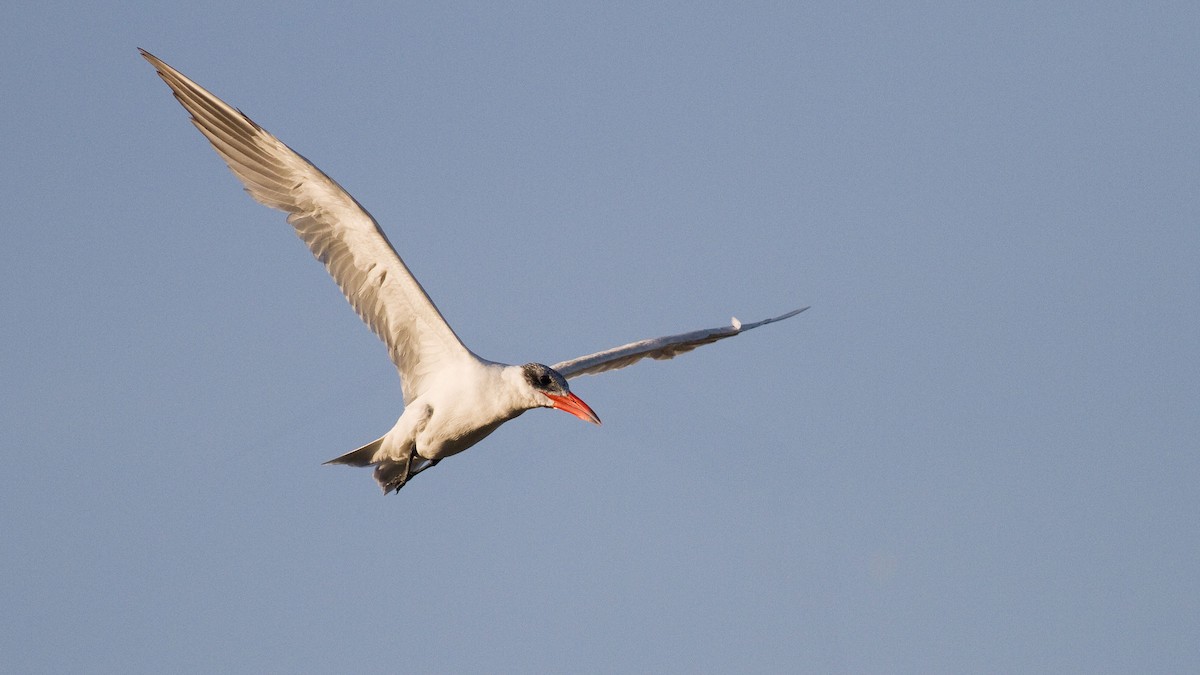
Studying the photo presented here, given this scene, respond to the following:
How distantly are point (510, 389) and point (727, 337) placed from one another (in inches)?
233

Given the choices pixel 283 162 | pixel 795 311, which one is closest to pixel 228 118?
pixel 283 162

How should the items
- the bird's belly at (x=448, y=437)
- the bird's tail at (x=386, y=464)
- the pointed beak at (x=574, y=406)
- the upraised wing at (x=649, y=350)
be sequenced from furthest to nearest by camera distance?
1. the upraised wing at (x=649, y=350)
2. the bird's tail at (x=386, y=464)
3. the bird's belly at (x=448, y=437)
4. the pointed beak at (x=574, y=406)

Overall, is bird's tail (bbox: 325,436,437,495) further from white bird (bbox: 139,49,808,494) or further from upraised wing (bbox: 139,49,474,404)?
upraised wing (bbox: 139,49,474,404)

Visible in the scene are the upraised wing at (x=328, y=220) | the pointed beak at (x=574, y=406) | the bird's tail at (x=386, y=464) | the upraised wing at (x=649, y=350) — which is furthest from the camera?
the upraised wing at (x=649, y=350)

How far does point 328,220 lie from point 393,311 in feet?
4.38

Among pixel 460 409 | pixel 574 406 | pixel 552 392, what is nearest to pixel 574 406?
pixel 574 406

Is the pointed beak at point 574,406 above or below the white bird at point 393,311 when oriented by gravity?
below

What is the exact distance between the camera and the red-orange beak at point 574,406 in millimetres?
19000

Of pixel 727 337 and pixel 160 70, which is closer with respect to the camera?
pixel 160 70

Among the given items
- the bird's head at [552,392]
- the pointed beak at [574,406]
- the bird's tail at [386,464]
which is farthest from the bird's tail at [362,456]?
the pointed beak at [574,406]

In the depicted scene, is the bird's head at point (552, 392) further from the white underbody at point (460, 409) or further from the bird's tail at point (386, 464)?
the bird's tail at point (386, 464)

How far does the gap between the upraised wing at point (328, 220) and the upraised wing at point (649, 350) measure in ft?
8.53

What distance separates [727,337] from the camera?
24.6 meters

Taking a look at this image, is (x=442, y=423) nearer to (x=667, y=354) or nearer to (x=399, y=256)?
(x=399, y=256)
